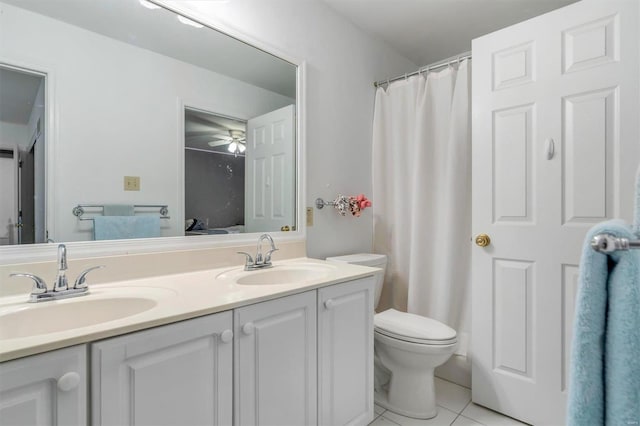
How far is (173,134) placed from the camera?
1439 mm

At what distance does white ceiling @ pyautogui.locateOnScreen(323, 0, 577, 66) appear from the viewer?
6.63 ft

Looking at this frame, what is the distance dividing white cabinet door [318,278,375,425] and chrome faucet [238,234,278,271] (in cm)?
41

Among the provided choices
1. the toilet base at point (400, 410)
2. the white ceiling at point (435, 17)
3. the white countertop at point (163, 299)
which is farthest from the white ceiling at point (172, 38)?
the toilet base at point (400, 410)

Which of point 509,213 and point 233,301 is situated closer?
point 233,301

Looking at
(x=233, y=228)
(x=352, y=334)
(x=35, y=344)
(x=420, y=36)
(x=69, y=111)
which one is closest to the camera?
(x=35, y=344)

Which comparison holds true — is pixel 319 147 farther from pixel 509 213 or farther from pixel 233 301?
pixel 233 301

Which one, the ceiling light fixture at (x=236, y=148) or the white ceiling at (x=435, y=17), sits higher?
the white ceiling at (x=435, y=17)

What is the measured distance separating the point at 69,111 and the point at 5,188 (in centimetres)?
33

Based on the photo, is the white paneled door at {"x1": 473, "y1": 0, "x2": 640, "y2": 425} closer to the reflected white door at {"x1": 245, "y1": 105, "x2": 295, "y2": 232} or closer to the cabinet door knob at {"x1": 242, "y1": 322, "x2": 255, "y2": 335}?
the reflected white door at {"x1": 245, "y1": 105, "x2": 295, "y2": 232}

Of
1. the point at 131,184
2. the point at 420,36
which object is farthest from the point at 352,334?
the point at 420,36

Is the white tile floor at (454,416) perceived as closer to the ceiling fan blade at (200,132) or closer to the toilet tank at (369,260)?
the toilet tank at (369,260)

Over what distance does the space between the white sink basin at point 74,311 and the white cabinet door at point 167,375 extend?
20cm

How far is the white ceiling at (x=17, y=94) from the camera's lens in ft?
3.39

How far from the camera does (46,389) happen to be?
71 cm
